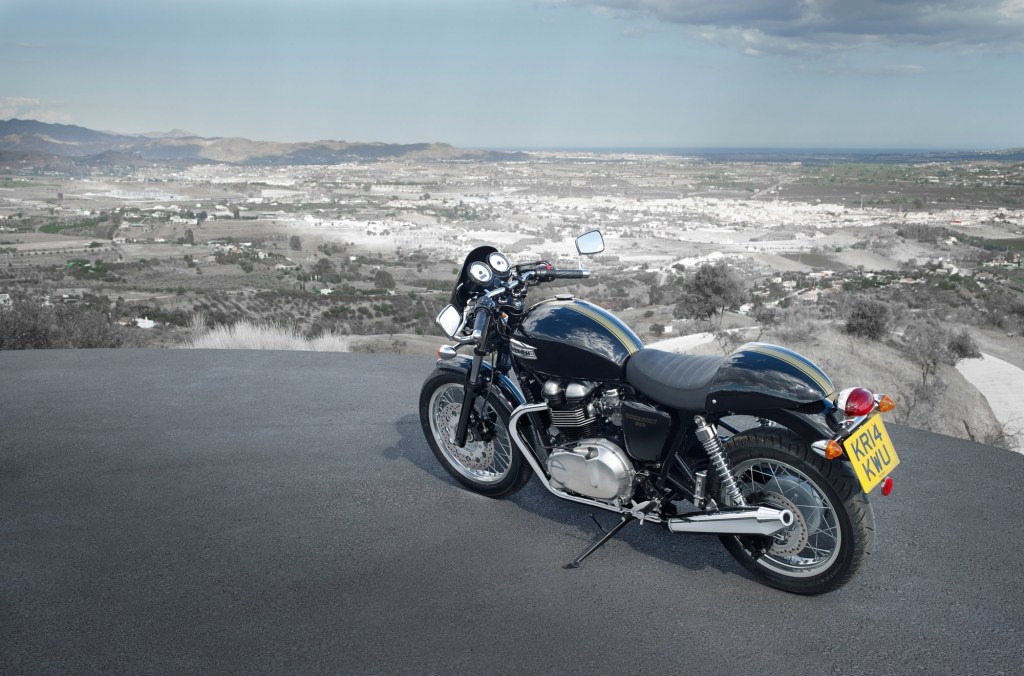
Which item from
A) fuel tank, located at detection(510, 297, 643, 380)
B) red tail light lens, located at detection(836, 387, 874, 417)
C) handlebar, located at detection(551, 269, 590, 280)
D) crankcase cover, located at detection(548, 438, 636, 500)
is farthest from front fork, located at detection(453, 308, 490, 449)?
red tail light lens, located at detection(836, 387, 874, 417)

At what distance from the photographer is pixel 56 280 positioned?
16781 millimetres

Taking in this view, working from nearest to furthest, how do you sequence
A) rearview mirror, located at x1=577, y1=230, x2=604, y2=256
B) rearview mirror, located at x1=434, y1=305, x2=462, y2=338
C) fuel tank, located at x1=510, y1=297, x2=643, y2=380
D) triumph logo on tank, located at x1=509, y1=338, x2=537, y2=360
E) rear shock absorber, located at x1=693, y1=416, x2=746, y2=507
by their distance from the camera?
rear shock absorber, located at x1=693, y1=416, x2=746, y2=507 < fuel tank, located at x1=510, y1=297, x2=643, y2=380 < triumph logo on tank, located at x1=509, y1=338, x2=537, y2=360 < rearview mirror, located at x1=577, y1=230, x2=604, y2=256 < rearview mirror, located at x1=434, y1=305, x2=462, y2=338

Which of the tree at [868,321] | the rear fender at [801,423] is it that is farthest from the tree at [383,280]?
the rear fender at [801,423]

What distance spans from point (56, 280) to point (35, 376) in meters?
11.0

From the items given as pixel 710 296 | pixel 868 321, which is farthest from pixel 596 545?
pixel 710 296

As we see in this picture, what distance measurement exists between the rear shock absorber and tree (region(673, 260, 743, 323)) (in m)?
9.84

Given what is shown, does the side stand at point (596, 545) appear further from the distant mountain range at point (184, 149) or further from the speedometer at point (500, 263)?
the distant mountain range at point (184, 149)

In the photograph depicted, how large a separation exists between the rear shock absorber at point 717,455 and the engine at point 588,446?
43 centimetres

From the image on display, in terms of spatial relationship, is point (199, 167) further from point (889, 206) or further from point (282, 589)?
point (282, 589)

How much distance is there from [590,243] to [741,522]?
5.33 ft

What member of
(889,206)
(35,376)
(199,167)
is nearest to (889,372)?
(35,376)

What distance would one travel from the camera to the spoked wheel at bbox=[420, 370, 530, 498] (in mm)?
4406

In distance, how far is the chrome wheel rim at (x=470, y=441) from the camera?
14.8 feet

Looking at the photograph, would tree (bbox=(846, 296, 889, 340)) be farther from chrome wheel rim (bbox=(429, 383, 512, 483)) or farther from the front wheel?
the front wheel
